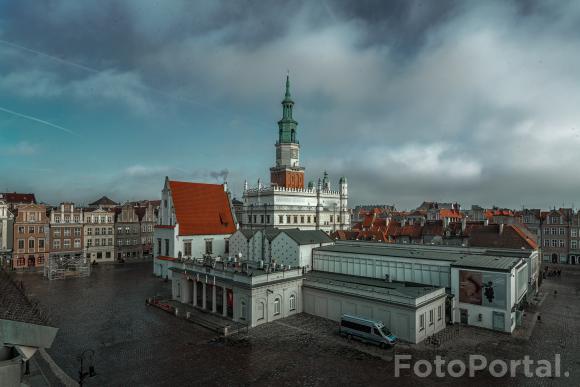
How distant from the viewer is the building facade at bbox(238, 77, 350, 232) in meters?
67.6

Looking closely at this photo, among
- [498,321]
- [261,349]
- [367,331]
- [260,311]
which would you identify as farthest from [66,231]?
[498,321]

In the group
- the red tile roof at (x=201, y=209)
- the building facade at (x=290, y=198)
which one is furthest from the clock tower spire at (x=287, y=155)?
the red tile roof at (x=201, y=209)

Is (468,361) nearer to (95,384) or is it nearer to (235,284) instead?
(235,284)

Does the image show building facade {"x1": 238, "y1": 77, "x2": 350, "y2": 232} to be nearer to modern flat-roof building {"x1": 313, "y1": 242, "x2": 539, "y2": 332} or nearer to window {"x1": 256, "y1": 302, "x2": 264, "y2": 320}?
modern flat-roof building {"x1": 313, "y1": 242, "x2": 539, "y2": 332}

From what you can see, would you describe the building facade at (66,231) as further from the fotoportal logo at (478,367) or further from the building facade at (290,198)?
the fotoportal logo at (478,367)

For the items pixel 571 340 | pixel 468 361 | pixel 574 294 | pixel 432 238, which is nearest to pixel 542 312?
pixel 571 340

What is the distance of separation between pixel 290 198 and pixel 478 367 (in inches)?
1891

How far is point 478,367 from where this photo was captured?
23.5m

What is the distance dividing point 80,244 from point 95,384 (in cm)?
5273

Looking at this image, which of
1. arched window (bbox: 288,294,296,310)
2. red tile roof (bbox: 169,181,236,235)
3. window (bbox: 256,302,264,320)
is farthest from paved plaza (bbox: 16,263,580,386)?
red tile roof (bbox: 169,181,236,235)

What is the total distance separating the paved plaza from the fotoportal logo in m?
0.47

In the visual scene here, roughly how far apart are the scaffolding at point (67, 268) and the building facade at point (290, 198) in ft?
91.9

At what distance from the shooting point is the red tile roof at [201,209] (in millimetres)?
55844

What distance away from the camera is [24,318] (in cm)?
554
